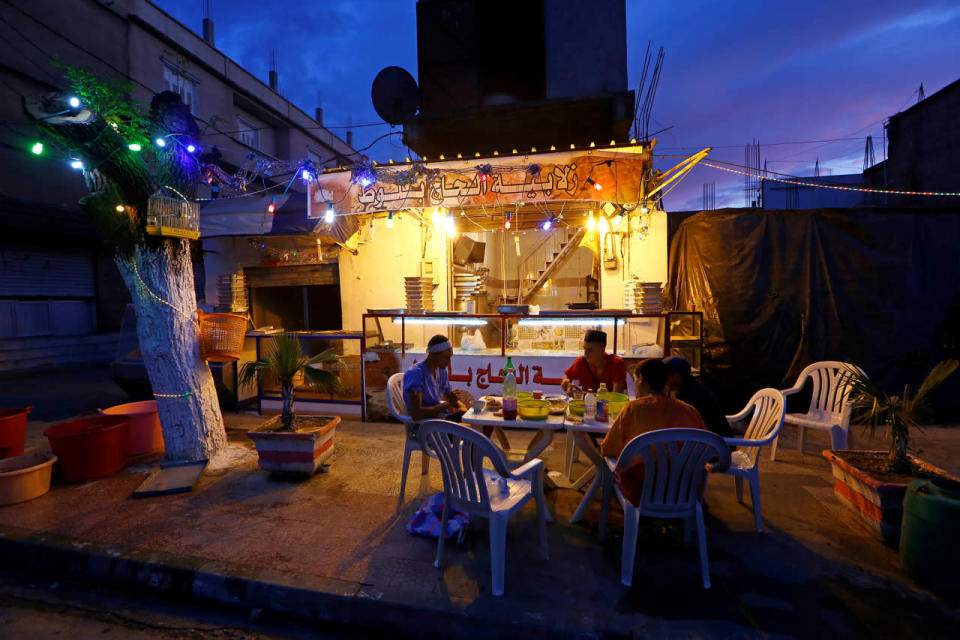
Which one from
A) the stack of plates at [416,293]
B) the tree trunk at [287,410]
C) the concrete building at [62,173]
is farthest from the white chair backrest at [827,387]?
the concrete building at [62,173]

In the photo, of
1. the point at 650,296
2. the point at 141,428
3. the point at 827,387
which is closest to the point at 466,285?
the point at 650,296

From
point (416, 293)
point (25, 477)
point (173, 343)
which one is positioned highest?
point (416, 293)

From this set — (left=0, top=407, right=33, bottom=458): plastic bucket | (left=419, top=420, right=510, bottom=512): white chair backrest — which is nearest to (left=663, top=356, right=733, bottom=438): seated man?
(left=419, top=420, right=510, bottom=512): white chair backrest

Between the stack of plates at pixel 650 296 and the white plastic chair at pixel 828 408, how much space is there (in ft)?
6.94

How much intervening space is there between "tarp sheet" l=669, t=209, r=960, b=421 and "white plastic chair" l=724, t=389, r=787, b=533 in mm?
3234

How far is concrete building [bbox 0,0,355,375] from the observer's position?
10.9 metres

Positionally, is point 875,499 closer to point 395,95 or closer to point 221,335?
point 221,335

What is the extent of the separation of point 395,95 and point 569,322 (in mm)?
8883

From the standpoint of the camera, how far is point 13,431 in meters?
5.07

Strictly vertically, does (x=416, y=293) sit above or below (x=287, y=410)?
above

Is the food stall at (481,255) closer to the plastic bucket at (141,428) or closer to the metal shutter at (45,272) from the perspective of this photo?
the plastic bucket at (141,428)

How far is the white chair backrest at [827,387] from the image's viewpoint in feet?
16.8

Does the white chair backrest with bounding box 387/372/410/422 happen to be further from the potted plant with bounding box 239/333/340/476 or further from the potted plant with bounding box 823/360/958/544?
the potted plant with bounding box 823/360/958/544

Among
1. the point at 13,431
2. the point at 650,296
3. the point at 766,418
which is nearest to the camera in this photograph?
the point at 766,418
